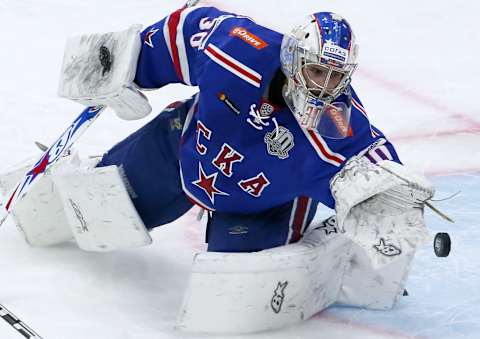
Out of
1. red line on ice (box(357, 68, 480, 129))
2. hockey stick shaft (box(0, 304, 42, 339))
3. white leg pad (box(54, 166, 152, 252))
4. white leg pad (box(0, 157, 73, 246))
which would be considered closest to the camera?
hockey stick shaft (box(0, 304, 42, 339))

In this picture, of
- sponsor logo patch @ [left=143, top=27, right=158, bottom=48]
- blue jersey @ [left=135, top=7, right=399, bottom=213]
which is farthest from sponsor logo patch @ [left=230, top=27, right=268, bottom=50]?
sponsor logo patch @ [left=143, top=27, right=158, bottom=48]

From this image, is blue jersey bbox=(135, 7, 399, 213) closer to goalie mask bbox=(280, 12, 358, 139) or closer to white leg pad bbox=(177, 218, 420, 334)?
goalie mask bbox=(280, 12, 358, 139)

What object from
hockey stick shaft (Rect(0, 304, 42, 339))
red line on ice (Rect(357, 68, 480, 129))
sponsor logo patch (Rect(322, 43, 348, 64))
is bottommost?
red line on ice (Rect(357, 68, 480, 129))

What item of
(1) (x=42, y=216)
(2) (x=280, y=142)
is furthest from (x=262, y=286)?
(1) (x=42, y=216)

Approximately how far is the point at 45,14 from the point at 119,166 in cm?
238

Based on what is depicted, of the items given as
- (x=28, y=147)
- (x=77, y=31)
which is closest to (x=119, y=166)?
(x=28, y=147)

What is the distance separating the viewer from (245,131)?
9.89 ft

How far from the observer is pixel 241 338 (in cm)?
304

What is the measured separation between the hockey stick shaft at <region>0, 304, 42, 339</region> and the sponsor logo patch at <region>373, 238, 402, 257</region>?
970mm

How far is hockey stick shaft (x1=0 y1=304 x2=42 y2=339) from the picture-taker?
2.92 m

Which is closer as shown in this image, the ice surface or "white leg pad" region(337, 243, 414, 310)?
the ice surface

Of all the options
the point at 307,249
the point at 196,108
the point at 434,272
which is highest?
the point at 196,108

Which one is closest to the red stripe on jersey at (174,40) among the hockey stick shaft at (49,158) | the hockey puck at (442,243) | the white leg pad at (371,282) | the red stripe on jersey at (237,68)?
the red stripe on jersey at (237,68)

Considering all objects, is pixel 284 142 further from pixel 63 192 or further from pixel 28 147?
pixel 28 147
